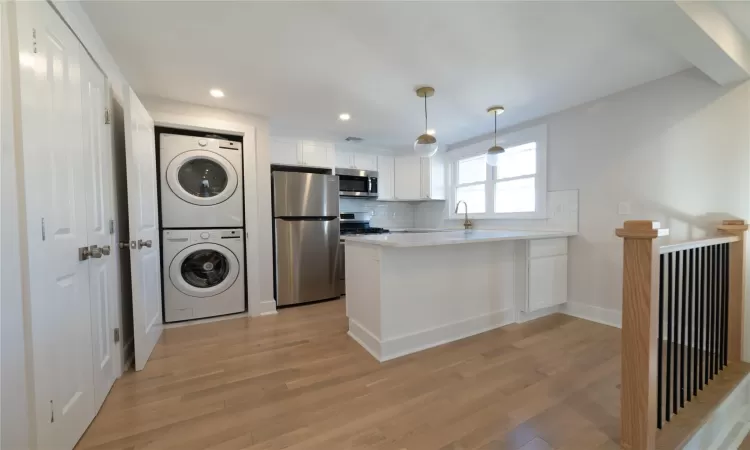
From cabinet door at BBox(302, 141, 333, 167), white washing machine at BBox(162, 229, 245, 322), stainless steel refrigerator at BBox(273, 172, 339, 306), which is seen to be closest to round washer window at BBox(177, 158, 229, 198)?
white washing machine at BBox(162, 229, 245, 322)

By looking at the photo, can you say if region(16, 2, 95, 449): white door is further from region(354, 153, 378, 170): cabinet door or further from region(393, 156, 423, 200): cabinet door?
region(393, 156, 423, 200): cabinet door

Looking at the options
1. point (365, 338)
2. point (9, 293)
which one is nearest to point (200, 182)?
point (9, 293)

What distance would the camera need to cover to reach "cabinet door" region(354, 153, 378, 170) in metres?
4.25

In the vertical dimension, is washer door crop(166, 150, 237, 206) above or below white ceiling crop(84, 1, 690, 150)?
below

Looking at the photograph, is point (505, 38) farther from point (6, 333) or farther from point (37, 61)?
point (6, 333)

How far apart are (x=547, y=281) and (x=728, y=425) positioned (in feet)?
4.56

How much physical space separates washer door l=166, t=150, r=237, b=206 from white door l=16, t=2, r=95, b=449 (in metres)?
1.38

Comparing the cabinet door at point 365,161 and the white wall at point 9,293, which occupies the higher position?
the cabinet door at point 365,161

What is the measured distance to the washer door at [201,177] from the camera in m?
2.75

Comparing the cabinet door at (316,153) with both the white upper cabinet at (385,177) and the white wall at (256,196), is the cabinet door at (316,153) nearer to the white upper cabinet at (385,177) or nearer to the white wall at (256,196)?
the white wall at (256,196)

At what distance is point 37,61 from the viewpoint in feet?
3.64

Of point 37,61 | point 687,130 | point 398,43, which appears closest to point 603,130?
point 687,130

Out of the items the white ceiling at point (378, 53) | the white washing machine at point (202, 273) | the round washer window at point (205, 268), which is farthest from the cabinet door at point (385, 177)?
the round washer window at point (205, 268)

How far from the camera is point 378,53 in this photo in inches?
76.0
